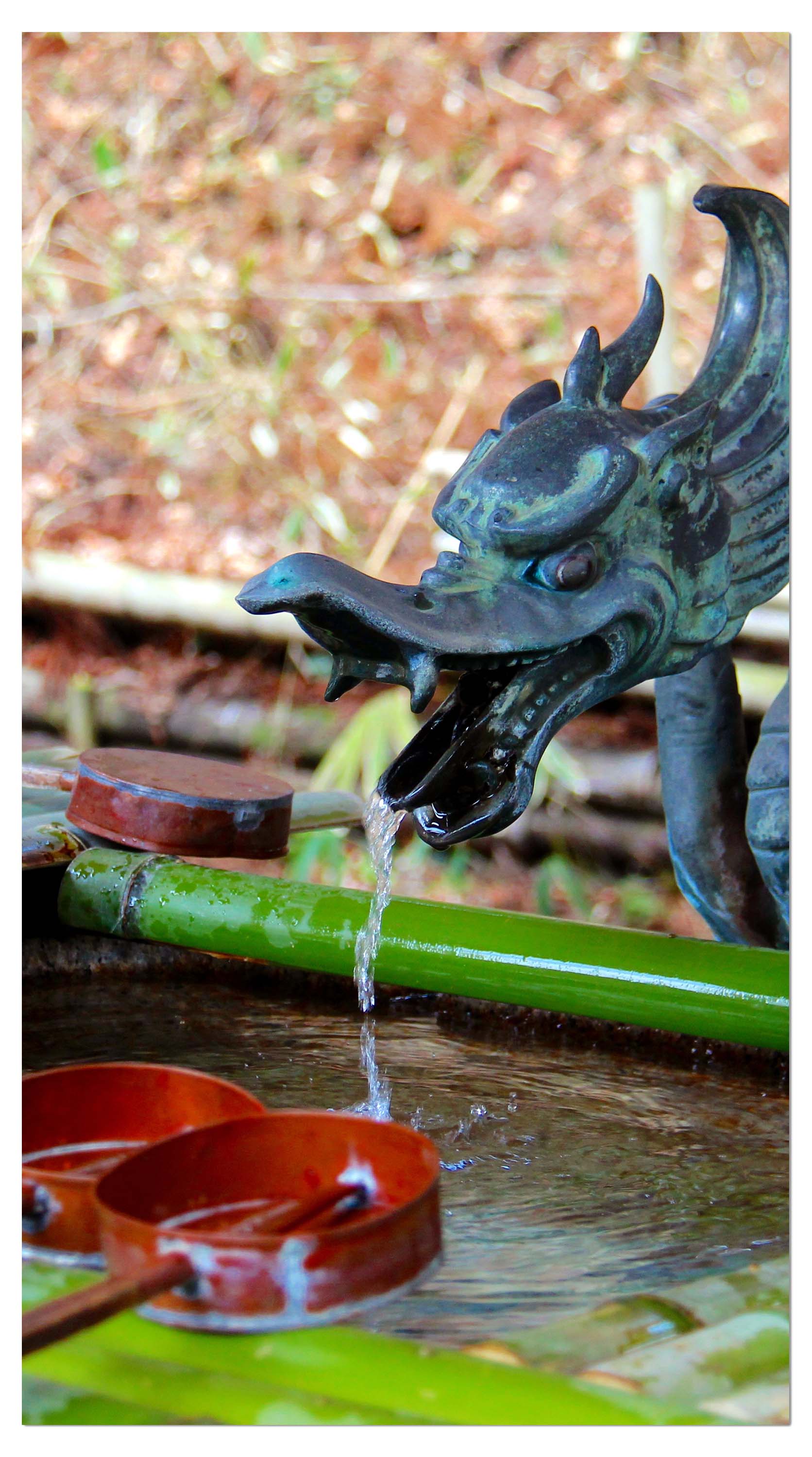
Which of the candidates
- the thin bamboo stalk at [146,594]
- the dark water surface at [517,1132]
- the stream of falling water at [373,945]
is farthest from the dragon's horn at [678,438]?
the thin bamboo stalk at [146,594]

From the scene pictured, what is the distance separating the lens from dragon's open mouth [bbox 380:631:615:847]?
3.49 ft

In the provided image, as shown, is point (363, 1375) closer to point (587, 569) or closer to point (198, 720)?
point (587, 569)

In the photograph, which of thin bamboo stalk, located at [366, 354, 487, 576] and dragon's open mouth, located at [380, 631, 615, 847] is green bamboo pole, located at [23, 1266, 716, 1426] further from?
thin bamboo stalk, located at [366, 354, 487, 576]

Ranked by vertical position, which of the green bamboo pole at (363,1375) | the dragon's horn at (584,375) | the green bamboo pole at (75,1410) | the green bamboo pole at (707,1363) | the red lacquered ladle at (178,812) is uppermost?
the dragon's horn at (584,375)

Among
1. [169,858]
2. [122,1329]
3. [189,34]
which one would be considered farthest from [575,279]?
[122,1329]

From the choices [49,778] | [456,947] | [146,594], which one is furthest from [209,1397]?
[146,594]

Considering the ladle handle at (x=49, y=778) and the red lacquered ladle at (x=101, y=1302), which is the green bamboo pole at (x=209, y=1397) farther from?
the ladle handle at (x=49, y=778)

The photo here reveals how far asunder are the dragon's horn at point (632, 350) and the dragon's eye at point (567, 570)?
0.14m

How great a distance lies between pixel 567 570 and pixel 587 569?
0.02 metres

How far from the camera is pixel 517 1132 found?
1.15 meters

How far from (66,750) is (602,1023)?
0.90m

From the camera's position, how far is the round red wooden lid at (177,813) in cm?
153

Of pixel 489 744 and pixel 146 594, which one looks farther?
pixel 146 594
